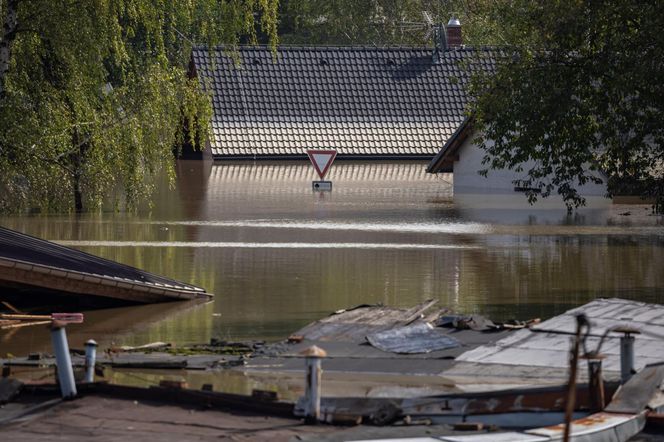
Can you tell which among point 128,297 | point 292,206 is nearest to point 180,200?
point 292,206

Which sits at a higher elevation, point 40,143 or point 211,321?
point 40,143

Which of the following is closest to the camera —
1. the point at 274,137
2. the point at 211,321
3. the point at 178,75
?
the point at 211,321

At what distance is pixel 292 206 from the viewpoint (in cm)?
3466

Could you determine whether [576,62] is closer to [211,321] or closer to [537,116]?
[537,116]

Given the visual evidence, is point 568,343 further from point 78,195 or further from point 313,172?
point 313,172

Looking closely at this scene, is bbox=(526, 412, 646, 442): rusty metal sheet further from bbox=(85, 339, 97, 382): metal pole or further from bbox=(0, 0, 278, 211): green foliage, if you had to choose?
bbox=(0, 0, 278, 211): green foliage

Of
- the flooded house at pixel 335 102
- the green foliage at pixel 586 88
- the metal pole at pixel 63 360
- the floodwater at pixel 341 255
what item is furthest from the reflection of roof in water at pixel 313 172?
the metal pole at pixel 63 360

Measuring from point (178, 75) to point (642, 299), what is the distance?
11562 millimetres

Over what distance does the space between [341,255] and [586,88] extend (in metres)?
5.32

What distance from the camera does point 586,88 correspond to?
19.6m

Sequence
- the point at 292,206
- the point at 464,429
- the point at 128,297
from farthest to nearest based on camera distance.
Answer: the point at 292,206, the point at 128,297, the point at 464,429

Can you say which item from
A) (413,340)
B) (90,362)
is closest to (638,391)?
(413,340)

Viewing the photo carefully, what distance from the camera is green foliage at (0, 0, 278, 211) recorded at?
896 inches

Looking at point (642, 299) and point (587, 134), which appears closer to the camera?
point (642, 299)
